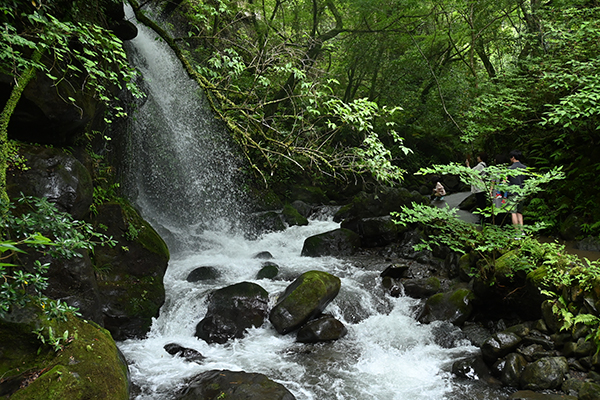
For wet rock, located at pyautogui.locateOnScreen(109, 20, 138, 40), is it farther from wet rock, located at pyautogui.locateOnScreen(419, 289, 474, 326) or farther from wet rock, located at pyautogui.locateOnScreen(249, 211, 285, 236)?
wet rock, located at pyautogui.locateOnScreen(419, 289, 474, 326)

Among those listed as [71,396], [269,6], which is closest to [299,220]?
[269,6]

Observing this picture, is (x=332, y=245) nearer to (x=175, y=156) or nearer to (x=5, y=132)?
(x=175, y=156)

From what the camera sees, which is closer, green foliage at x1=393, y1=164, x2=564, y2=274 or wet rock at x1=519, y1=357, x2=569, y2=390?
wet rock at x1=519, y1=357, x2=569, y2=390

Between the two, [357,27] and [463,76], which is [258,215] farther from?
[463,76]

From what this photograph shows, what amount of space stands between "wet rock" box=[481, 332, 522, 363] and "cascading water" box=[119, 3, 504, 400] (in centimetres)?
65

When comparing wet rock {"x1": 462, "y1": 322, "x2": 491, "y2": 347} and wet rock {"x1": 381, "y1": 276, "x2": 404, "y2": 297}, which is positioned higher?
wet rock {"x1": 462, "y1": 322, "x2": 491, "y2": 347}

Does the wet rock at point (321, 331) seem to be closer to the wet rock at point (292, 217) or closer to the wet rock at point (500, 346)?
the wet rock at point (500, 346)

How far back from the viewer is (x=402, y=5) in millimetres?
13422

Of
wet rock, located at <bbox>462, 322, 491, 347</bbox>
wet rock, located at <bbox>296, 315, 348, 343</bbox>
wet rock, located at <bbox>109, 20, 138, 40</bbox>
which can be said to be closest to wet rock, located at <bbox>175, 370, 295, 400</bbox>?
wet rock, located at <bbox>296, 315, 348, 343</bbox>

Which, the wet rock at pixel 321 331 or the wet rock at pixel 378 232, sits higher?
the wet rock at pixel 378 232

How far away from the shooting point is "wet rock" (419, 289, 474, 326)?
23.2 feet

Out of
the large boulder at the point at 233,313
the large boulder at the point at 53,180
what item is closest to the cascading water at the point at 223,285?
the large boulder at the point at 233,313

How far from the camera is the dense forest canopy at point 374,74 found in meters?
5.28

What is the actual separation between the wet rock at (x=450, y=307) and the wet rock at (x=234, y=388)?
148 inches
